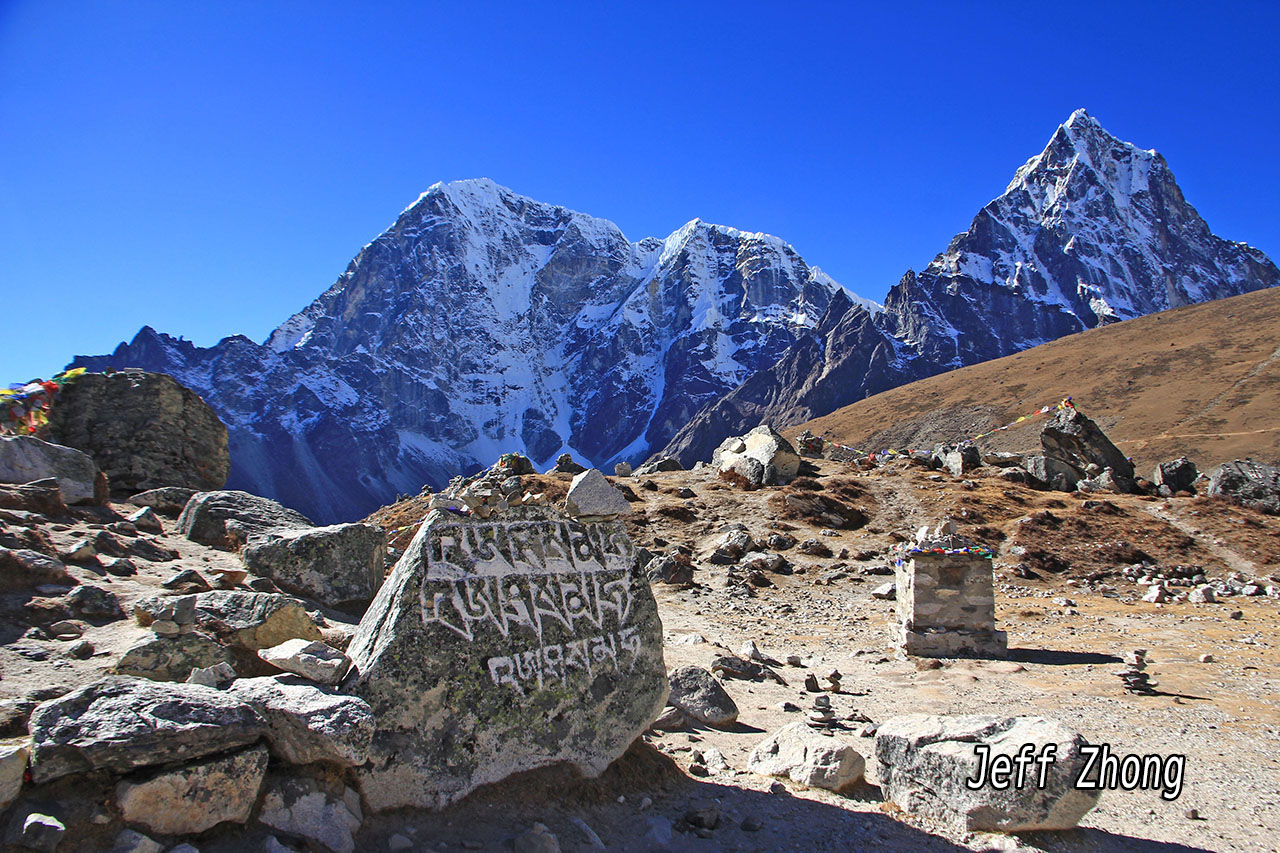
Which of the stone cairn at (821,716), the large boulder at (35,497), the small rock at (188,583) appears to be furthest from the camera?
the stone cairn at (821,716)

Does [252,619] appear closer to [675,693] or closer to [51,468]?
[675,693]

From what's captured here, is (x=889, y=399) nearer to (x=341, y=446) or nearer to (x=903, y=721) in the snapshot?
(x=903, y=721)

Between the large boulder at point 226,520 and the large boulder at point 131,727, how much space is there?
434 cm

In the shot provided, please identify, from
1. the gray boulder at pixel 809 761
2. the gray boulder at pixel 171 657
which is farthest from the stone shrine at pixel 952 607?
the gray boulder at pixel 171 657

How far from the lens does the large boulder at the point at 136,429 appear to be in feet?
36.3

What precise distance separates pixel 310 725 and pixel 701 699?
456 centimetres

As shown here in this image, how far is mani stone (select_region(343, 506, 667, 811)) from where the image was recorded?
4.76 metres

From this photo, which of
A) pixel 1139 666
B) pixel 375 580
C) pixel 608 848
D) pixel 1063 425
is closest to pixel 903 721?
pixel 608 848

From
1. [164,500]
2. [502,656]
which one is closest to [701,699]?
[502,656]

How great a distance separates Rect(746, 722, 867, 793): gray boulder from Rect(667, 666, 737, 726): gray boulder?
3.59 feet

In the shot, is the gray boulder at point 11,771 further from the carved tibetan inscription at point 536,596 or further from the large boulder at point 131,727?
the carved tibetan inscription at point 536,596

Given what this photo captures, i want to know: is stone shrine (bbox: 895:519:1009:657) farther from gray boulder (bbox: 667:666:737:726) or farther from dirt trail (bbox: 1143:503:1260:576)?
dirt trail (bbox: 1143:503:1260:576)

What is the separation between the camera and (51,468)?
314 inches

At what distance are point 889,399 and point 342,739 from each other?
118 meters
